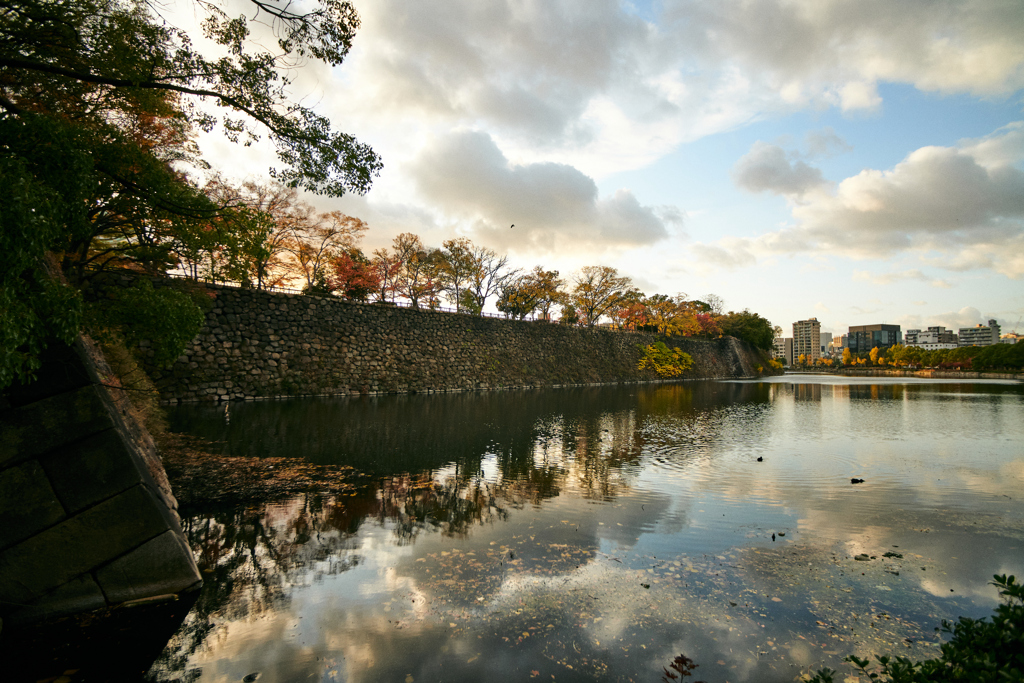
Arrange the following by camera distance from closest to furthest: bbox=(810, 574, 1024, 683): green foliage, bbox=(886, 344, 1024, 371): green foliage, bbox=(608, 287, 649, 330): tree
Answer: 1. bbox=(810, 574, 1024, 683): green foliage
2. bbox=(608, 287, 649, 330): tree
3. bbox=(886, 344, 1024, 371): green foliage

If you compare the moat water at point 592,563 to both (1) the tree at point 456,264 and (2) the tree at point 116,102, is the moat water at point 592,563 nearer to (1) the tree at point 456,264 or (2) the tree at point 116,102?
(2) the tree at point 116,102

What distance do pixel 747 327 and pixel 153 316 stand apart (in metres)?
79.3

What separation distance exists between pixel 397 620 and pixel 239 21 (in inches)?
297

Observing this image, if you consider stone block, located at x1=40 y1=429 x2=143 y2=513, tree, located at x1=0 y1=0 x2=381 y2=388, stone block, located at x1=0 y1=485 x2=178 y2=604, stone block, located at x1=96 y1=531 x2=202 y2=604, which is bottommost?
stone block, located at x1=96 y1=531 x2=202 y2=604

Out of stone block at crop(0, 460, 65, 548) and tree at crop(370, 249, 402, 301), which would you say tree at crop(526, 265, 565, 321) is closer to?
tree at crop(370, 249, 402, 301)

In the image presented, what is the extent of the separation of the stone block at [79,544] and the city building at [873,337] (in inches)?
8536

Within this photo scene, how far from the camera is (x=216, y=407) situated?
16.1 meters

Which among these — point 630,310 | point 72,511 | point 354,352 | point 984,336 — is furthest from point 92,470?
point 984,336

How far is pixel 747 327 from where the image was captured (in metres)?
74.1

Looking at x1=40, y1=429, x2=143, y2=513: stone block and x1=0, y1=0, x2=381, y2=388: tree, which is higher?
x1=0, y1=0, x2=381, y2=388: tree

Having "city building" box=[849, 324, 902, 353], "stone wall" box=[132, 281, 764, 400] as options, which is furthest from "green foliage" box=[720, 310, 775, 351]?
"city building" box=[849, 324, 902, 353]

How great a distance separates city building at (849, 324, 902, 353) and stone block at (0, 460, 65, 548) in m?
217

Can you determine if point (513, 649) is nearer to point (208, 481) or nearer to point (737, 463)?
point (208, 481)

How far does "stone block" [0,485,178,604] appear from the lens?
3.56 meters
